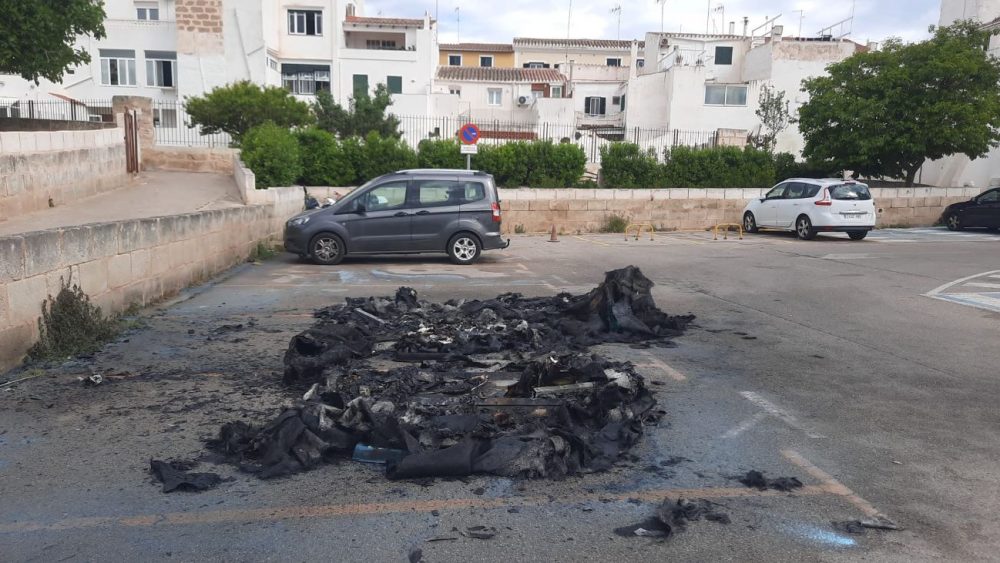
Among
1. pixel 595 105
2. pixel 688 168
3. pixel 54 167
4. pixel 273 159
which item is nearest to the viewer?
pixel 54 167

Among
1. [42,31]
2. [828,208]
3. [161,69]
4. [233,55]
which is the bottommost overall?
[828,208]

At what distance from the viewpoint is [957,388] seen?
20.9 ft

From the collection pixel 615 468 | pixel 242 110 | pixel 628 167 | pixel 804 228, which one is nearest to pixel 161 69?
pixel 242 110

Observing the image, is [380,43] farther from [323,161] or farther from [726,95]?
[323,161]

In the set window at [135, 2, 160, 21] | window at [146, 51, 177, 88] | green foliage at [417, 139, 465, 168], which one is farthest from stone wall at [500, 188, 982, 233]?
window at [135, 2, 160, 21]

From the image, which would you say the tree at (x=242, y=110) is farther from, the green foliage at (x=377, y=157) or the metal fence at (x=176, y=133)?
the green foliage at (x=377, y=157)

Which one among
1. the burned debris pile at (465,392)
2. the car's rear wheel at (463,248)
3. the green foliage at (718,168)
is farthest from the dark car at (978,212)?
the burned debris pile at (465,392)

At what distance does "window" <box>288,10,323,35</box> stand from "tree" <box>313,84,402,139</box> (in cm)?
1176

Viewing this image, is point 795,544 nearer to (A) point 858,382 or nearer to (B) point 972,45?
(A) point 858,382

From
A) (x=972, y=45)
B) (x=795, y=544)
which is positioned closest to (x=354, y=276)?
(x=795, y=544)

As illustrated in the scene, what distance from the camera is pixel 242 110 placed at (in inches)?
1200

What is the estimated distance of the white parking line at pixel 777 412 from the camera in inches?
207

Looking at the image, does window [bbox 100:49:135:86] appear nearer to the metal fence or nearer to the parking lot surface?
the metal fence

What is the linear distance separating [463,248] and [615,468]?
1063cm
